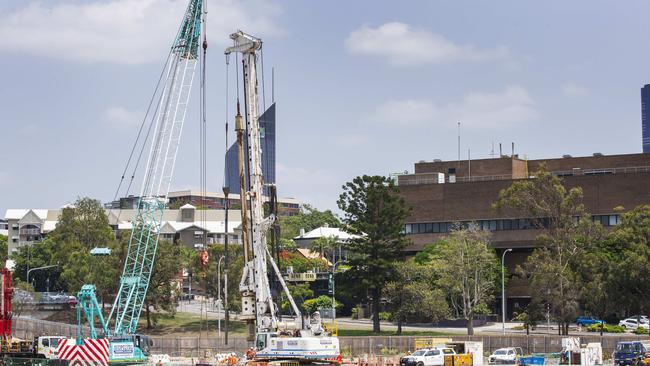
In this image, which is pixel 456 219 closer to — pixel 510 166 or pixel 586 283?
pixel 510 166

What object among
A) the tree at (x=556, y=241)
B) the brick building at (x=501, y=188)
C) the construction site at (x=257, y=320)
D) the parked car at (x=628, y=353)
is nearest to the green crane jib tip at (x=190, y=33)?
the construction site at (x=257, y=320)

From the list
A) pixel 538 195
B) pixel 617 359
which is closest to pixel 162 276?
pixel 538 195

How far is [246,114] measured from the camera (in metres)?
65.9

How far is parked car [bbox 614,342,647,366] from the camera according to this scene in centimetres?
6794

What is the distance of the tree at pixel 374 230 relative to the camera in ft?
365

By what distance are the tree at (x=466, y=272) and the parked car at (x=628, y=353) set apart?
117 ft

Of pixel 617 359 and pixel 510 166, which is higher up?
pixel 510 166

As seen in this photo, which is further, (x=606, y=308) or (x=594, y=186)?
(x=594, y=186)

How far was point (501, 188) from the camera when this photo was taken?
133 metres

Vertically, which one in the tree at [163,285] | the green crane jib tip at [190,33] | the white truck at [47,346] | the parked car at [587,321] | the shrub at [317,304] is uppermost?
the green crane jib tip at [190,33]

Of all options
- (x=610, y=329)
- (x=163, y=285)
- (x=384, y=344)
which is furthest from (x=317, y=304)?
(x=384, y=344)

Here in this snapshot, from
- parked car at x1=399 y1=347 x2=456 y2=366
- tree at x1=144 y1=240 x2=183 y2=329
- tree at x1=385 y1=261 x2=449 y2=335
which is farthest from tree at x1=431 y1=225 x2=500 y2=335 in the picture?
parked car at x1=399 y1=347 x2=456 y2=366

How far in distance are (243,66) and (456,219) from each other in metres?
72.6

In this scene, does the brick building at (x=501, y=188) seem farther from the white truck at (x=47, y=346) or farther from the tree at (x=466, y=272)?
the white truck at (x=47, y=346)
